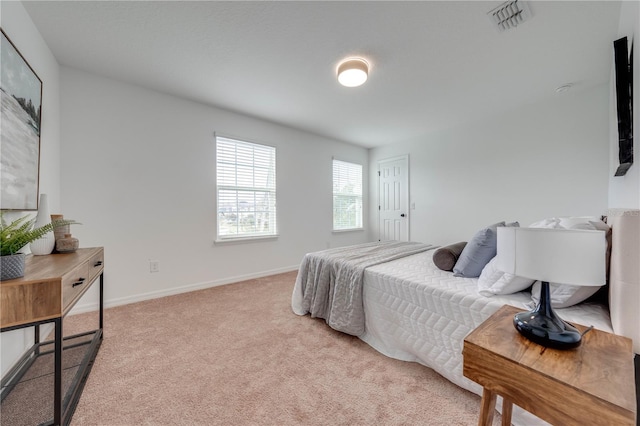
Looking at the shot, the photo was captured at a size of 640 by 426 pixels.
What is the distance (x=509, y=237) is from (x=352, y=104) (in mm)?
2751

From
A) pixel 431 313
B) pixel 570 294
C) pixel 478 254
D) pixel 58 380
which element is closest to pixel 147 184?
pixel 58 380

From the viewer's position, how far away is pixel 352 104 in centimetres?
319

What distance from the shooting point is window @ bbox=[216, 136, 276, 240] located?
3320mm

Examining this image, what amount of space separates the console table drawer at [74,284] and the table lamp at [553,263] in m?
1.91

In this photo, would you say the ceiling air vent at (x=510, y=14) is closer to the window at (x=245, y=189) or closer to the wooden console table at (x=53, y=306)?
the window at (x=245, y=189)

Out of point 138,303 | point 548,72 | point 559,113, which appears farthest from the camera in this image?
point 559,113

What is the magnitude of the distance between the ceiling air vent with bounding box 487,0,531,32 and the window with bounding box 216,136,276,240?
9.52 feet

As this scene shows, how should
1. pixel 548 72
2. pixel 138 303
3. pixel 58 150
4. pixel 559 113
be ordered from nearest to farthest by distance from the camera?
pixel 58 150, pixel 548 72, pixel 138 303, pixel 559 113

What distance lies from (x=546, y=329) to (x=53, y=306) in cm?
202

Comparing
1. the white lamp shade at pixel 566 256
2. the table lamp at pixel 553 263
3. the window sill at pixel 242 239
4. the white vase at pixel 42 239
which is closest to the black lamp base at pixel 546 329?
the table lamp at pixel 553 263

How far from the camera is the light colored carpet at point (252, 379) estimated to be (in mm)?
1229

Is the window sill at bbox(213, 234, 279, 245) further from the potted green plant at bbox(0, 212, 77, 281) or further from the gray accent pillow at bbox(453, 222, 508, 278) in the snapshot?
the gray accent pillow at bbox(453, 222, 508, 278)

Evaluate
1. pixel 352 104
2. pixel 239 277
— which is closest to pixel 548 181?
pixel 352 104

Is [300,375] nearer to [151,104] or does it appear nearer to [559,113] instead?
[151,104]
